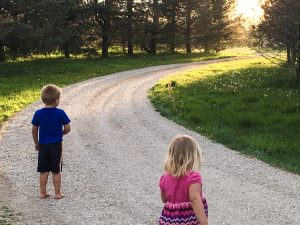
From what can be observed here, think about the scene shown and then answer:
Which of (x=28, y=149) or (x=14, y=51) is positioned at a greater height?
(x=14, y=51)

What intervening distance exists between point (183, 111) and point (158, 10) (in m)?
35.3

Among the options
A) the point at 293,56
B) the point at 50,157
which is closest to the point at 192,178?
the point at 50,157

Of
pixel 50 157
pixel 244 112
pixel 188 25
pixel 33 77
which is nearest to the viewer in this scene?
pixel 50 157

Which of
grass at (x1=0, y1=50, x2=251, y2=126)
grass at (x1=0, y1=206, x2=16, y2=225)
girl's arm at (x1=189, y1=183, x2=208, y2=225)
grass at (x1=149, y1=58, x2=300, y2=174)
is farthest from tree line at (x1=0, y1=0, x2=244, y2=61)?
girl's arm at (x1=189, y1=183, x2=208, y2=225)

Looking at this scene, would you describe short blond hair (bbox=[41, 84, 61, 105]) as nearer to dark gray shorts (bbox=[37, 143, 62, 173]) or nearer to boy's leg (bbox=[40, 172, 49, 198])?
dark gray shorts (bbox=[37, 143, 62, 173])

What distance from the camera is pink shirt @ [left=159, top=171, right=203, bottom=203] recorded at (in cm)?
A: 428

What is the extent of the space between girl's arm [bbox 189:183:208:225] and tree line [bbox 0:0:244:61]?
27.4m

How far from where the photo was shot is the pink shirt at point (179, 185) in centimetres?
428

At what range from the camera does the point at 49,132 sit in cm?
783

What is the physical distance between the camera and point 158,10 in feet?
165

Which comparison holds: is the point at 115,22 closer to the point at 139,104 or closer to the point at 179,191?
the point at 139,104

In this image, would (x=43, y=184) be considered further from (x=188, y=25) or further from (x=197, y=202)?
(x=188, y=25)

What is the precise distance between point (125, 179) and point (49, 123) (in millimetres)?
2217

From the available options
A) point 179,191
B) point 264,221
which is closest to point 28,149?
point 264,221
